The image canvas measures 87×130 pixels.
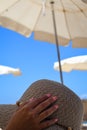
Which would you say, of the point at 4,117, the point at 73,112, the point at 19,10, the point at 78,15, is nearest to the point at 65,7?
the point at 78,15

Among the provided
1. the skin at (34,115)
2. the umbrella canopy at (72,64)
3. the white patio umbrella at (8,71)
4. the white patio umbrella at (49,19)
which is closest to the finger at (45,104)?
the skin at (34,115)

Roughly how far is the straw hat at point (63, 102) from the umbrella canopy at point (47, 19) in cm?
315

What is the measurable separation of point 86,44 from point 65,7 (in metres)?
0.85

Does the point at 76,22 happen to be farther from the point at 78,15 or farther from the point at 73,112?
the point at 73,112

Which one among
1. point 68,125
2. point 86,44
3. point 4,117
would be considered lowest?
point 86,44

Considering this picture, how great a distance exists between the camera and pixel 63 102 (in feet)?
4.77

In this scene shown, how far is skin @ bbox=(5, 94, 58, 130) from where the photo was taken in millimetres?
1384

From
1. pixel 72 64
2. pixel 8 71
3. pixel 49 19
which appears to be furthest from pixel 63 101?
pixel 8 71

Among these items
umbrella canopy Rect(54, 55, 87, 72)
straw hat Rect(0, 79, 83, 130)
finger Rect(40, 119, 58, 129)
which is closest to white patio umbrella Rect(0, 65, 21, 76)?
umbrella canopy Rect(54, 55, 87, 72)

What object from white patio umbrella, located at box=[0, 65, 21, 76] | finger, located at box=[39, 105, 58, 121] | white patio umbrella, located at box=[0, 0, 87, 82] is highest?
finger, located at box=[39, 105, 58, 121]

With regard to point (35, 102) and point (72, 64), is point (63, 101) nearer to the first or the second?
point (35, 102)

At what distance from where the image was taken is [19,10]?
4.99m

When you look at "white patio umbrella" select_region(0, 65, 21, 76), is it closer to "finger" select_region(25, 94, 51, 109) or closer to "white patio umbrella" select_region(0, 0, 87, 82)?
"white patio umbrella" select_region(0, 0, 87, 82)

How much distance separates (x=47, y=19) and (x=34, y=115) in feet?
12.4
